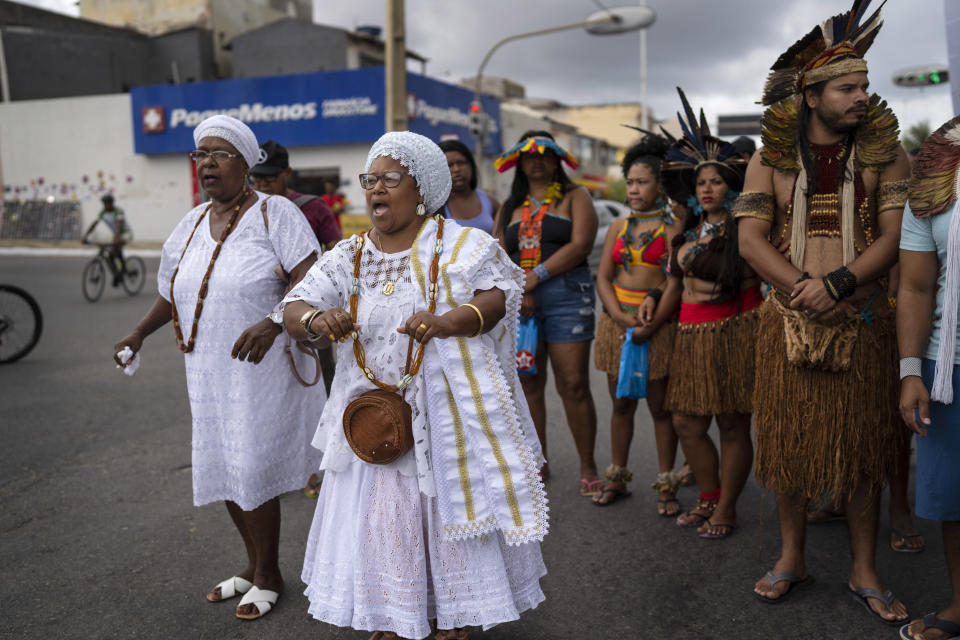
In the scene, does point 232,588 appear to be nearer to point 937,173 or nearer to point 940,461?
point 940,461

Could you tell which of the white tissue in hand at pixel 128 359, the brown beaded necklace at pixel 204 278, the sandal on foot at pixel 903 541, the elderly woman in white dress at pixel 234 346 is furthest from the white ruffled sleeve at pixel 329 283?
the sandal on foot at pixel 903 541

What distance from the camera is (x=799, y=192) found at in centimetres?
328

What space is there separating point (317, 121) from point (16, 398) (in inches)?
782

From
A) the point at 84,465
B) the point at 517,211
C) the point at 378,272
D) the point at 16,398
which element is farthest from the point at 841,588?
the point at 16,398

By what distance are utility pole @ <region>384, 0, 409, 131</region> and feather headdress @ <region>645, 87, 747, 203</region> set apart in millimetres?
5683

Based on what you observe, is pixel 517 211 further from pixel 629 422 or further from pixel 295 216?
pixel 295 216

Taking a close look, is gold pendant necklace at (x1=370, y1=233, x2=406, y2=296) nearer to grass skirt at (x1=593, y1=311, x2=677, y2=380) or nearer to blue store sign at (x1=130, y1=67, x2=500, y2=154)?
grass skirt at (x1=593, y1=311, x2=677, y2=380)

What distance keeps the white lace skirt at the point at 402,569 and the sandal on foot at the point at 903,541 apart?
2.11m

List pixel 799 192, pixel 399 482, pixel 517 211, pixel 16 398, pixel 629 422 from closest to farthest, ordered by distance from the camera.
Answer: pixel 399 482 → pixel 799 192 → pixel 629 422 → pixel 517 211 → pixel 16 398

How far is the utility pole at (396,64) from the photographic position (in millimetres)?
9516

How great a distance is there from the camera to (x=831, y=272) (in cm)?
311

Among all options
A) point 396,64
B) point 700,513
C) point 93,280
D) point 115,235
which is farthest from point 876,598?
Result: point 115,235

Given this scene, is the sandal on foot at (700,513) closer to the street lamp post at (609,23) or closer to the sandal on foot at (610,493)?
the sandal on foot at (610,493)

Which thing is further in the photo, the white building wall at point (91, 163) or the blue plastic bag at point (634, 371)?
the white building wall at point (91, 163)
